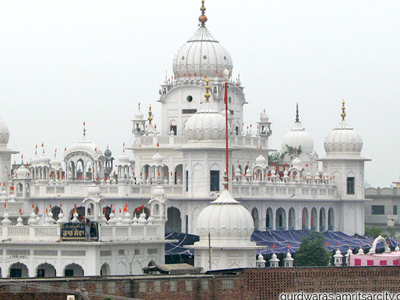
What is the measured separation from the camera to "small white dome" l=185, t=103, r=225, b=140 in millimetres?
100750

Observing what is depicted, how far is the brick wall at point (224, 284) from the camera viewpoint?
236 ft

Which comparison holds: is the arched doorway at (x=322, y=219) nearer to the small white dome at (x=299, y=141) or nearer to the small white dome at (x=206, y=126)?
the small white dome at (x=299, y=141)

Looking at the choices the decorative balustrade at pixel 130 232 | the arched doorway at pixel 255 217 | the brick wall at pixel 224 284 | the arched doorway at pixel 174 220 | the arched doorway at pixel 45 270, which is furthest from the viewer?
the arched doorway at pixel 255 217

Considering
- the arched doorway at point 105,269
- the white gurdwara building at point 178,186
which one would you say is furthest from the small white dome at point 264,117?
the arched doorway at point 105,269

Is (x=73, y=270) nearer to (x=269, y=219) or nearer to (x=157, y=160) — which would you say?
(x=157, y=160)

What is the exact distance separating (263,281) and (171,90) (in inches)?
1441

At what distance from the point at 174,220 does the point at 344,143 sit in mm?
19696

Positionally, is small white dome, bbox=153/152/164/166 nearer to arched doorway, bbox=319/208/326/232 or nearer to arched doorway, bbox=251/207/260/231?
arched doorway, bbox=251/207/260/231

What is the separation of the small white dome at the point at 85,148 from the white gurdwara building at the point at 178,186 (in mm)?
63

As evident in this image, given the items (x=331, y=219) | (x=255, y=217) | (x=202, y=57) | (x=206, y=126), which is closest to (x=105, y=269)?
(x=206, y=126)

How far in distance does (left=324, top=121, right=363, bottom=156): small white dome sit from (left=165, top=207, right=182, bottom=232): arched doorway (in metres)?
19.3

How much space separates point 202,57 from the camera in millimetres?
111438

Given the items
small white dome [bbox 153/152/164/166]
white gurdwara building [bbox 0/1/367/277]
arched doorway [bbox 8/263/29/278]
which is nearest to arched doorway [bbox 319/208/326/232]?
white gurdwara building [bbox 0/1/367/277]

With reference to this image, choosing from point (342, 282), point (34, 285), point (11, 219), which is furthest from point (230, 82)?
point (34, 285)
